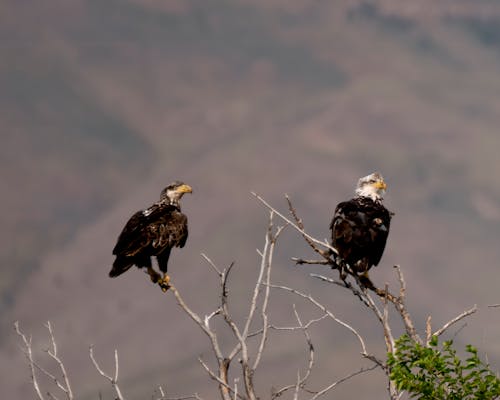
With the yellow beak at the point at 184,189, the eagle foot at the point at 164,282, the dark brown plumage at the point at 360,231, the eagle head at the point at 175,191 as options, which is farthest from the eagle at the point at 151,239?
the dark brown plumage at the point at 360,231

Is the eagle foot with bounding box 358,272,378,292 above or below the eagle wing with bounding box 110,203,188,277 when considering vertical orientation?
below

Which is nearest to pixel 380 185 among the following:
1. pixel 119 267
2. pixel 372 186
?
pixel 372 186

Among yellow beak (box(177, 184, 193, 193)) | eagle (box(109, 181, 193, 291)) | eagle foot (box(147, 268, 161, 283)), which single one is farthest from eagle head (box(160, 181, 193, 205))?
eagle foot (box(147, 268, 161, 283))

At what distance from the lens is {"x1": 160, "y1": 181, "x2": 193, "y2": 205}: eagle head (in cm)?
1643

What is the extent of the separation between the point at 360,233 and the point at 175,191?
17.6 ft

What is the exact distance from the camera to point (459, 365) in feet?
29.0

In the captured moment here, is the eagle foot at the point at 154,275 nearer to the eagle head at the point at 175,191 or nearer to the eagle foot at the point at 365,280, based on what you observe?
the eagle head at the point at 175,191

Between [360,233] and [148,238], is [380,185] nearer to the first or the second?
[360,233]

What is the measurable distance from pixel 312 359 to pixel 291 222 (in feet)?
6.83

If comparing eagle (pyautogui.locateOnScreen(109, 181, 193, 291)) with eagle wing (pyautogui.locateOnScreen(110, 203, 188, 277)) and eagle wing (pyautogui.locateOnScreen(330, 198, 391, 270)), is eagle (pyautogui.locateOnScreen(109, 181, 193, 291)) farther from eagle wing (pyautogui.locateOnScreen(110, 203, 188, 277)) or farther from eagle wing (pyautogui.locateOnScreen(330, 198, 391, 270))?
eagle wing (pyautogui.locateOnScreen(330, 198, 391, 270))

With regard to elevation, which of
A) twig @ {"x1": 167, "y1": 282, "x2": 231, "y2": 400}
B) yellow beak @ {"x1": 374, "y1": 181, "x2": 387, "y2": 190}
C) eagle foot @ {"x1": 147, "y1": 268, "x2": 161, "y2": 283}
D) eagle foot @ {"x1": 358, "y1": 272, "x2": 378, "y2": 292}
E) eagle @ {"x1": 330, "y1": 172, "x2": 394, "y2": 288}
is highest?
yellow beak @ {"x1": 374, "y1": 181, "x2": 387, "y2": 190}

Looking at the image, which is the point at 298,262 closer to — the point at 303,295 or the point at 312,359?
the point at 303,295

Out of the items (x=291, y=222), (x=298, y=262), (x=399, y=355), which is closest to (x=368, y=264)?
(x=298, y=262)

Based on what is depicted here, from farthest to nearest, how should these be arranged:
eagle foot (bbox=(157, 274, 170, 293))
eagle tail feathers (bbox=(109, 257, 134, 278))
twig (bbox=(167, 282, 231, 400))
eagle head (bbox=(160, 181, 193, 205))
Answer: eagle head (bbox=(160, 181, 193, 205)) < eagle tail feathers (bbox=(109, 257, 134, 278)) < eagle foot (bbox=(157, 274, 170, 293)) < twig (bbox=(167, 282, 231, 400))
